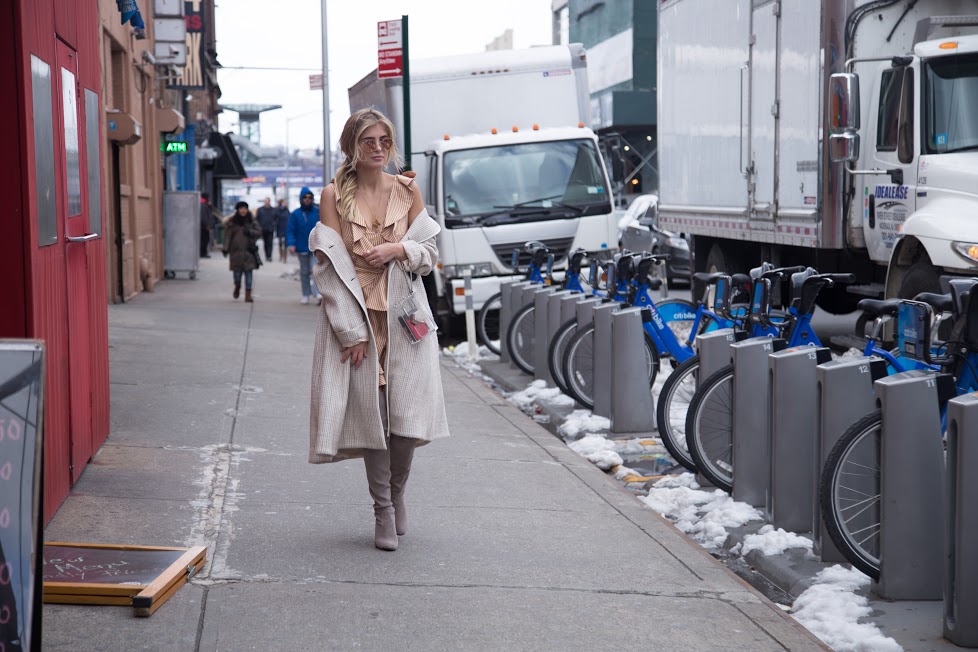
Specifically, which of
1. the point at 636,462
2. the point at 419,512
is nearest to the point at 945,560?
the point at 419,512

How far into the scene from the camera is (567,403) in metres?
10.7

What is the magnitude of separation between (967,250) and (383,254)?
18.8 feet

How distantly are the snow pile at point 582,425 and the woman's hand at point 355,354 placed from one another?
4196mm

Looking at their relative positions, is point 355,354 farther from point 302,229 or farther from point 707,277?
point 302,229

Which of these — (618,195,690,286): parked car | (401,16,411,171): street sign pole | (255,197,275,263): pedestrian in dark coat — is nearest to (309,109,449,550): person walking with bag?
(401,16,411,171): street sign pole

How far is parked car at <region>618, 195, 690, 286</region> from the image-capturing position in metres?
23.1

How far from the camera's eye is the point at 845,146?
34.4 ft

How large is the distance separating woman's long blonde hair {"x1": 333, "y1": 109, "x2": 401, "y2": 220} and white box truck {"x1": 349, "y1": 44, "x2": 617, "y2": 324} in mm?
9636

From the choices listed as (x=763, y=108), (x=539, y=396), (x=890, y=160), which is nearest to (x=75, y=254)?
(x=539, y=396)

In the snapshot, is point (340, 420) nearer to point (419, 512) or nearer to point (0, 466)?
point (419, 512)

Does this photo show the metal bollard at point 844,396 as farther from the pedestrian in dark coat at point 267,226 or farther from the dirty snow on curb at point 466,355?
the pedestrian in dark coat at point 267,226

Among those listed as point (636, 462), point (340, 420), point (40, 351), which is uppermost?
point (40, 351)

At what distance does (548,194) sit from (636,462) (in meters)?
7.70

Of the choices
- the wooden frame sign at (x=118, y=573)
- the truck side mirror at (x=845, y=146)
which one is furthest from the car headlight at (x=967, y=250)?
the wooden frame sign at (x=118, y=573)
